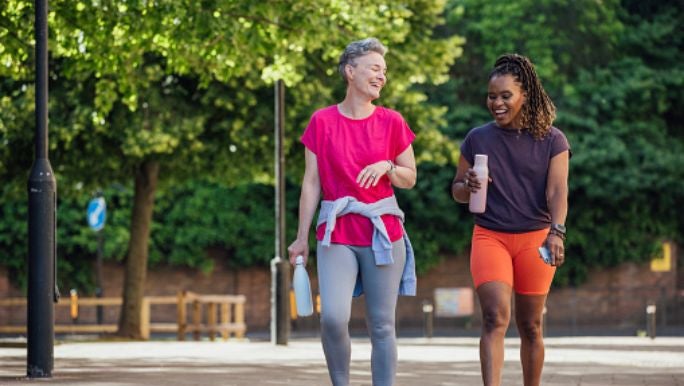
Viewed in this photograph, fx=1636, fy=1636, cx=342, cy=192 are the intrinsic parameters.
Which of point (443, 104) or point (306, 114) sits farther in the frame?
point (443, 104)

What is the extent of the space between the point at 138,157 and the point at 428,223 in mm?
14920

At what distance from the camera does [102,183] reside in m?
29.3

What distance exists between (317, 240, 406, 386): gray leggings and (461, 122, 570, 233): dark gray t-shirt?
61 centimetres

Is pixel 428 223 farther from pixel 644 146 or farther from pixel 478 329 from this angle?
pixel 644 146

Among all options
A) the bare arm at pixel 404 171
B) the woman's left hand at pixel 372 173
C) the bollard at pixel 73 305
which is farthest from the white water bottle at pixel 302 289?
the bollard at pixel 73 305

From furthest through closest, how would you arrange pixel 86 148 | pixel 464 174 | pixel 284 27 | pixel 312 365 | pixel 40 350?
pixel 86 148 < pixel 284 27 < pixel 312 365 < pixel 40 350 < pixel 464 174

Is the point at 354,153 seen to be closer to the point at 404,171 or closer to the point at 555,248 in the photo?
the point at 404,171

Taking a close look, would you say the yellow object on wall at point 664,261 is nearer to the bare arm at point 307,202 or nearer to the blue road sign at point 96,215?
the blue road sign at point 96,215

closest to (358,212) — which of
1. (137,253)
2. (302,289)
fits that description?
(302,289)

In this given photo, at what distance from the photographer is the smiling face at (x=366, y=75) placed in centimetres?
795

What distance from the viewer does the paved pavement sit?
1269cm

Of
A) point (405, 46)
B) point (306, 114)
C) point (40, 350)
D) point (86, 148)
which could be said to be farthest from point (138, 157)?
point (40, 350)

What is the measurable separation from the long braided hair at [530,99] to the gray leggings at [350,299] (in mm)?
974

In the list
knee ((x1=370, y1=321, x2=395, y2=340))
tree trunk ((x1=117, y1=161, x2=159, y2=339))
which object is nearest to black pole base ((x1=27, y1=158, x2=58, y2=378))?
knee ((x1=370, y1=321, x2=395, y2=340))
